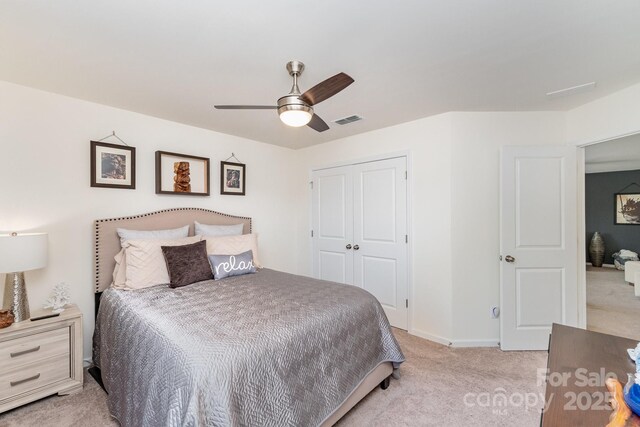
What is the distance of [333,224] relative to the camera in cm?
406

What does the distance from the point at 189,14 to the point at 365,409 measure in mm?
2629

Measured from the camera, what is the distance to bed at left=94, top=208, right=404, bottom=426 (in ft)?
4.18

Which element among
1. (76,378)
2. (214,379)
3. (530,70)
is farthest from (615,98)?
(76,378)

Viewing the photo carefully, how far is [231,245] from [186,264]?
555mm

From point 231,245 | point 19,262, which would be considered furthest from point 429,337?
point 19,262

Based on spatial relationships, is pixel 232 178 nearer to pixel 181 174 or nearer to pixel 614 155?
pixel 181 174

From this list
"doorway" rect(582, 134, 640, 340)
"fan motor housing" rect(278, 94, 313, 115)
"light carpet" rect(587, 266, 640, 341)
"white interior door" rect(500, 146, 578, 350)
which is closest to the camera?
"fan motor housing" rect(278, 94, 313, 115)

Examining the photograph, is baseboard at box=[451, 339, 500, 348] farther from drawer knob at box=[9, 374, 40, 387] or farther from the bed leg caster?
drawer knob at box=[9, 374, 40, 387]

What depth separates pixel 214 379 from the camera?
48.5 inches

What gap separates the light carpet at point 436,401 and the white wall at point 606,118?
2.11 metres

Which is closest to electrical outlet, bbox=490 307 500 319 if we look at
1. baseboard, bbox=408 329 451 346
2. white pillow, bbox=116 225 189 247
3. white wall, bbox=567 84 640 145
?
baseboard, bbox=408 329 451 346

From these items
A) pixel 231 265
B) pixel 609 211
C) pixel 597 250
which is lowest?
pixel 597 250

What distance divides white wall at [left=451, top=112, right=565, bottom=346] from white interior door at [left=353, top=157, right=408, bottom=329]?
568 millimetres

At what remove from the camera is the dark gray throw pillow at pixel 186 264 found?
2.44 m
